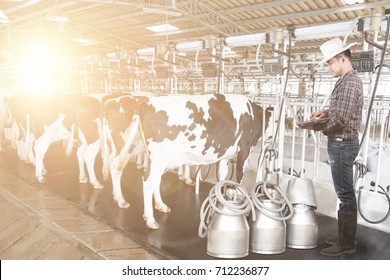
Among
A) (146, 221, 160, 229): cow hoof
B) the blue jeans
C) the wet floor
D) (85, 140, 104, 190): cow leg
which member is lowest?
the wet floor

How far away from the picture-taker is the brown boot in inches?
109

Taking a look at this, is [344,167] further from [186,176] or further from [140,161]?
[140,161]

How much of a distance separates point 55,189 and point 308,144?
6142 millimetres

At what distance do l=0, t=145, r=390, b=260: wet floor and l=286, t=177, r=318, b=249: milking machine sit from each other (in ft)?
0.22

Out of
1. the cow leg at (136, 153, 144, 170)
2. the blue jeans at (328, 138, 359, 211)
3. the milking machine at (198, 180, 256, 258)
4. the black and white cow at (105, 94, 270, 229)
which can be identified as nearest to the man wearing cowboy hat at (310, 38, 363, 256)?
the blue jeans at (328, 138, 359, 211)

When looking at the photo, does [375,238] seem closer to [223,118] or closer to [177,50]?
[223,118]

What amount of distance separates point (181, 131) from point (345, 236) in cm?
181

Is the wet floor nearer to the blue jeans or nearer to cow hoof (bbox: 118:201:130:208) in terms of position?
cow hoof (bbox: 118:201:130:208)

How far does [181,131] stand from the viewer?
3545 millimetres

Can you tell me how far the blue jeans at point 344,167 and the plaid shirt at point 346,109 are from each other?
0.25 feet

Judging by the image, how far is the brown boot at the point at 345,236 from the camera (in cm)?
277

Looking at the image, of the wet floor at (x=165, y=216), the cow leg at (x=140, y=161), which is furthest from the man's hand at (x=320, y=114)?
the cow leg at (x=140, y=161)
